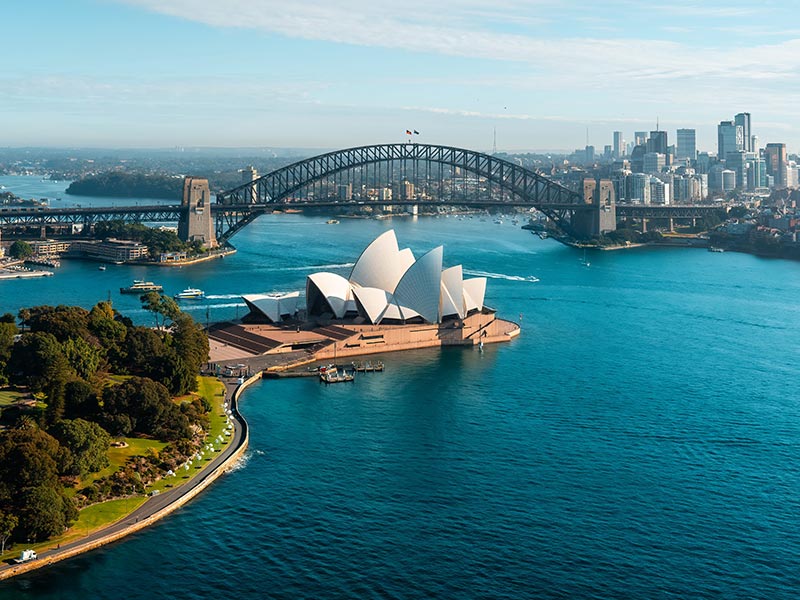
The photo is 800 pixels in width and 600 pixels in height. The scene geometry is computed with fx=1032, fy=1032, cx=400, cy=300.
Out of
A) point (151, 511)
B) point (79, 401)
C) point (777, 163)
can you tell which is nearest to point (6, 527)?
point (151, 511)

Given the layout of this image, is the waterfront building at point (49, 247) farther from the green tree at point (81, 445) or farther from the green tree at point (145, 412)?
the green tree at point (81, 445)

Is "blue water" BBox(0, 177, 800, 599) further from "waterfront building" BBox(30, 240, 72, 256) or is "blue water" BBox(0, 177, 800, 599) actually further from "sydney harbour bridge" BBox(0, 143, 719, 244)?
"sydney harbour bridge" BBox(0, 143, 719, 244)

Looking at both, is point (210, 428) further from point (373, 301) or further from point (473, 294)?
point (473, 294)

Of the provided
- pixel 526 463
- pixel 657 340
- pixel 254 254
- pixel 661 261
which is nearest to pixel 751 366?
pixel 657 340

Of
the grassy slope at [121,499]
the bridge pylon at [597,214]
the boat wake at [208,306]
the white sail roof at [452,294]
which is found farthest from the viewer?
the bridge pylon at [597,214]

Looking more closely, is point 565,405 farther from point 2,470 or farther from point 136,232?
point 136,232

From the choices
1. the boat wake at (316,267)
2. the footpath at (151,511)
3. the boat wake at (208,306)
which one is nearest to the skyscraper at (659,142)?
the boat wake at (316,267)

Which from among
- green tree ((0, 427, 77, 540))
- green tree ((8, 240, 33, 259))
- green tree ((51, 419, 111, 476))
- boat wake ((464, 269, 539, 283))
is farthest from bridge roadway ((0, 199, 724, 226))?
green tree ((0, 427, 77, 540))
